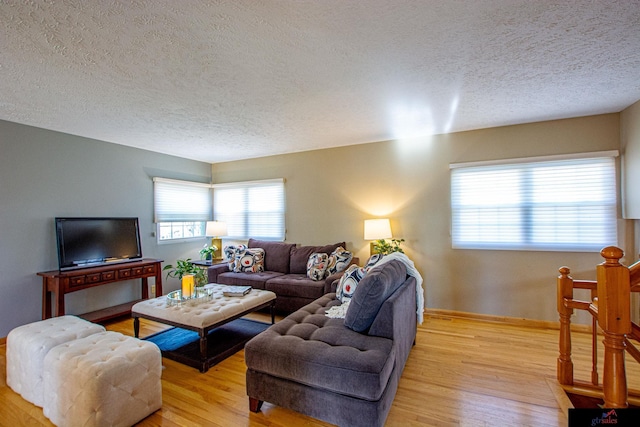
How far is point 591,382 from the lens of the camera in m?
2.19

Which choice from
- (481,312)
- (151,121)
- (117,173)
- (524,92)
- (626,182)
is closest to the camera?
(524,92)

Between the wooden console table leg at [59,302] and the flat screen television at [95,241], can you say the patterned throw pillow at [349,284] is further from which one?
the flat screen television at [95,241]

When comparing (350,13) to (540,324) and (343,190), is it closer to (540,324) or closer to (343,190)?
(343,190)

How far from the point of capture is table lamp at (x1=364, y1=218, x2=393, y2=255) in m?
3.93

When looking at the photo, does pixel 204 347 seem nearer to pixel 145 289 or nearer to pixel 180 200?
pixel 145 289

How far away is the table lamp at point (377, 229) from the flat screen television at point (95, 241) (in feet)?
11.1

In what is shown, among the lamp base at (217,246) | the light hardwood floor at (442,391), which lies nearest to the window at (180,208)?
the lamp base at (217,246)

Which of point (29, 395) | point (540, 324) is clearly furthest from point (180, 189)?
point (540, 324)

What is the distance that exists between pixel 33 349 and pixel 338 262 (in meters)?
3.02

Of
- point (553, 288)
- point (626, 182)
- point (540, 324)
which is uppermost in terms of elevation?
point (626, 182)

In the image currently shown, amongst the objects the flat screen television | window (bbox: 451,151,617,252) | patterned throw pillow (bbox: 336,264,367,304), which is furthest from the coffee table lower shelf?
window (bbox: 451,151,617,252)

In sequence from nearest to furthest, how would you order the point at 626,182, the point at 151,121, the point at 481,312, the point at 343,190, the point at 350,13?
the point at 350,13 → the point at 626,182 → the point at 151,121 → the point at 481,312 → the point at 343,190

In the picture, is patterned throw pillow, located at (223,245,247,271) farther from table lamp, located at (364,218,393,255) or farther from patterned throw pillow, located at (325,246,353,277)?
table lamp, located at (364,218,393,255)

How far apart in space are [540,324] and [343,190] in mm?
3048
